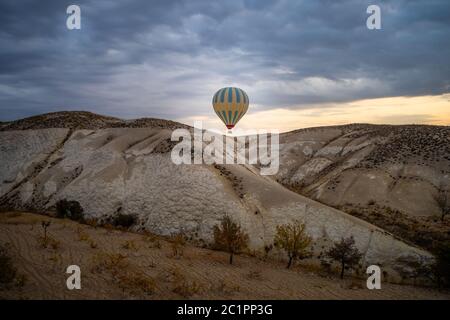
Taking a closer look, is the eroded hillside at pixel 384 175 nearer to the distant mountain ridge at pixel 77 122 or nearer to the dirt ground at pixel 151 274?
the dirt ground at pixel 151 274

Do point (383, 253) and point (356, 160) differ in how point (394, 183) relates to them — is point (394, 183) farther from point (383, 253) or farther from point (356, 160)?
point (383, 253)

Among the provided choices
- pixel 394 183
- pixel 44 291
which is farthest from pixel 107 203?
pixel 394 183

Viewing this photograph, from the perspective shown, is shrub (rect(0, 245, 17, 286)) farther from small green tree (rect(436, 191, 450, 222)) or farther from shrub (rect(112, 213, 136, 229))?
small green tree (rect(436, 191, 450, 222))

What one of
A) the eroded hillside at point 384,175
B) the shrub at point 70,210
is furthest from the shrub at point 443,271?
the shrub at point 70,210

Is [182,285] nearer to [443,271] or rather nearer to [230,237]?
[230,237]

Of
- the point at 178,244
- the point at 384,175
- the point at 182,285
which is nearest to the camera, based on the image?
the point at 182,285

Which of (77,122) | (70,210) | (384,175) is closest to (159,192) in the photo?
(70,210)
